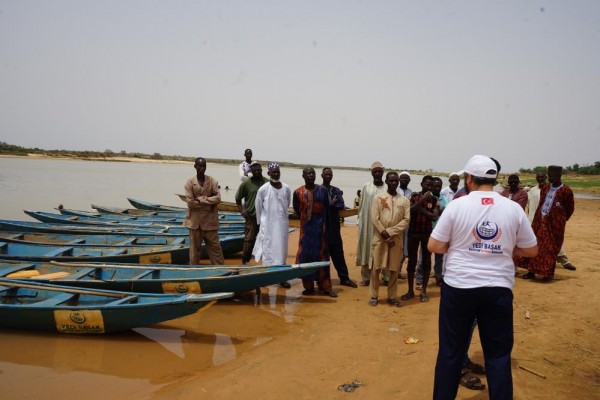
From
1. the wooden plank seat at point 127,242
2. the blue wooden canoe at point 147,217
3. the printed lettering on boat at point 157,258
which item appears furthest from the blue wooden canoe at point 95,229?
the printed lettering on boat at point 157,258

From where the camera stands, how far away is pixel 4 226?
8.32 metres

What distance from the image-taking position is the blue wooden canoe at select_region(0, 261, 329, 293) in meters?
4.83

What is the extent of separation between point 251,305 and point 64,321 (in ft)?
7.00

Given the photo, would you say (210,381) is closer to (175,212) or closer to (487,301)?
(487,301)

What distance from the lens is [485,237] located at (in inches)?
89.0

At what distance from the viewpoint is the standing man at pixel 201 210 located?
5.82m

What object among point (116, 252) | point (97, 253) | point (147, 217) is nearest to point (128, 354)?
point (116, 252)

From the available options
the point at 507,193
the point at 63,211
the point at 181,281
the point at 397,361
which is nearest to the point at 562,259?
the point at 507,193

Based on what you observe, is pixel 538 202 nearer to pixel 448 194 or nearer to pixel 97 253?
pixel 448 194

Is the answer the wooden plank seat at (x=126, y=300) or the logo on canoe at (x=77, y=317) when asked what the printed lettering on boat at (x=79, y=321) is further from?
the wooden plank seat at (x=126, y=300)

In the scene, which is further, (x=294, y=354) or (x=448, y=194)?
(x=448, y=194)

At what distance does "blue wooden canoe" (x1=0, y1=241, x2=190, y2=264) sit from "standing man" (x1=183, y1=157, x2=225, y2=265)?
820 millimetres

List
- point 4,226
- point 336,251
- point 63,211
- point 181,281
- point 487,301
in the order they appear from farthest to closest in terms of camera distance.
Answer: point 63,211 → point 4,226 → point 336,251 → point 181,281 → point 487,301

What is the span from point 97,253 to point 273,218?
3.28m
